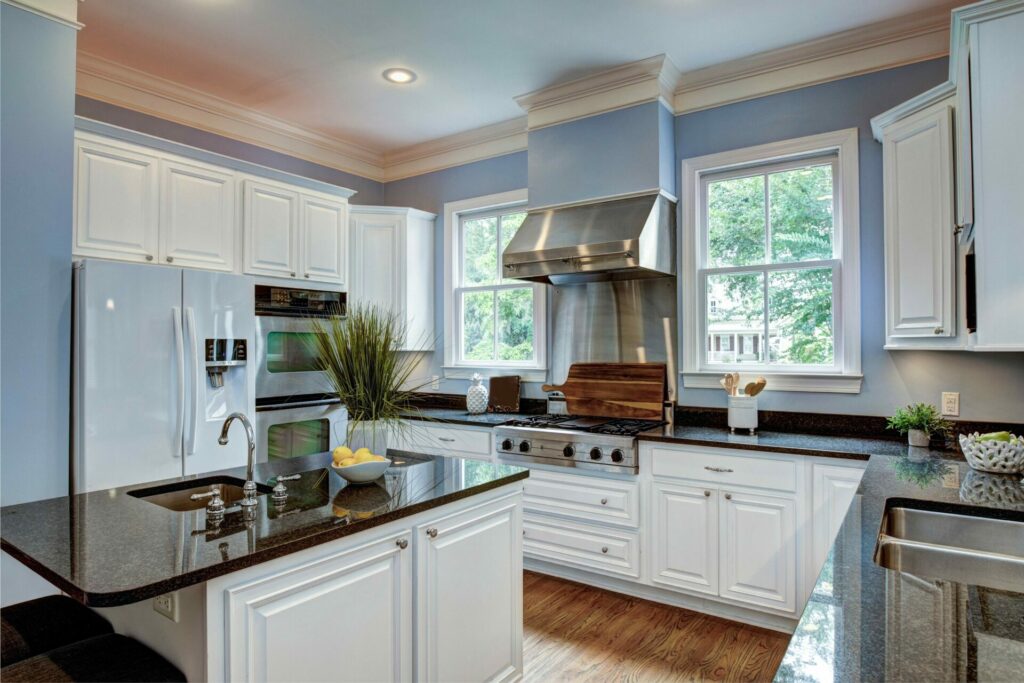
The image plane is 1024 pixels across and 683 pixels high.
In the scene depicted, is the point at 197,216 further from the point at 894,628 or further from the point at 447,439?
the point at 894,628

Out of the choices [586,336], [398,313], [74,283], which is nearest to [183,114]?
[74,283]

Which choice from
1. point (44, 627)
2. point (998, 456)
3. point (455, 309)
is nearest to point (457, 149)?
point (455, 309)

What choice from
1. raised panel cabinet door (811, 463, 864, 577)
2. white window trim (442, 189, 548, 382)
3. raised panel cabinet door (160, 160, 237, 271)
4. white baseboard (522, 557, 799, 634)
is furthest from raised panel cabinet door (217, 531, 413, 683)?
white window trim (442, 189, 548, 382)

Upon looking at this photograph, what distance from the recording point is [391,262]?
446cm

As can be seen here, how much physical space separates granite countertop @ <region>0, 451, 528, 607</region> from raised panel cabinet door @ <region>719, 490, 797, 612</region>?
1.38 meters

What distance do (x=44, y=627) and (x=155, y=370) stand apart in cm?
152

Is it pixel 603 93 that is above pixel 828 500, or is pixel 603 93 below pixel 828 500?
above

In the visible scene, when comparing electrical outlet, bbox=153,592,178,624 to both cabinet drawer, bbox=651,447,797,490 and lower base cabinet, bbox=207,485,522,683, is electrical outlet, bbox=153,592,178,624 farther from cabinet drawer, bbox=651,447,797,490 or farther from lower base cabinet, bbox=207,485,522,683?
Result: cabinet drawer, bbox=651,447,797,490

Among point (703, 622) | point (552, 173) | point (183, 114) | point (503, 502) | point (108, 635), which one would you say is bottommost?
point (703, 622)

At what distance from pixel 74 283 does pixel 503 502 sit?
2.13 metres

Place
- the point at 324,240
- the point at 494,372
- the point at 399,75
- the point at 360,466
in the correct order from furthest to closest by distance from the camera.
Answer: the point at 494,372
the point at 324,240
the point at 399,75
the point at 360,466

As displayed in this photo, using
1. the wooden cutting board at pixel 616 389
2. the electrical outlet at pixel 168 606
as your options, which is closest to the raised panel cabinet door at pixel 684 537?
the wooden cutting board at pixel 616 389

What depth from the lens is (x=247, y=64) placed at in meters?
3.31

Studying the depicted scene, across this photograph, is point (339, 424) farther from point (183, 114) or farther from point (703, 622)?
point (703, 622)
